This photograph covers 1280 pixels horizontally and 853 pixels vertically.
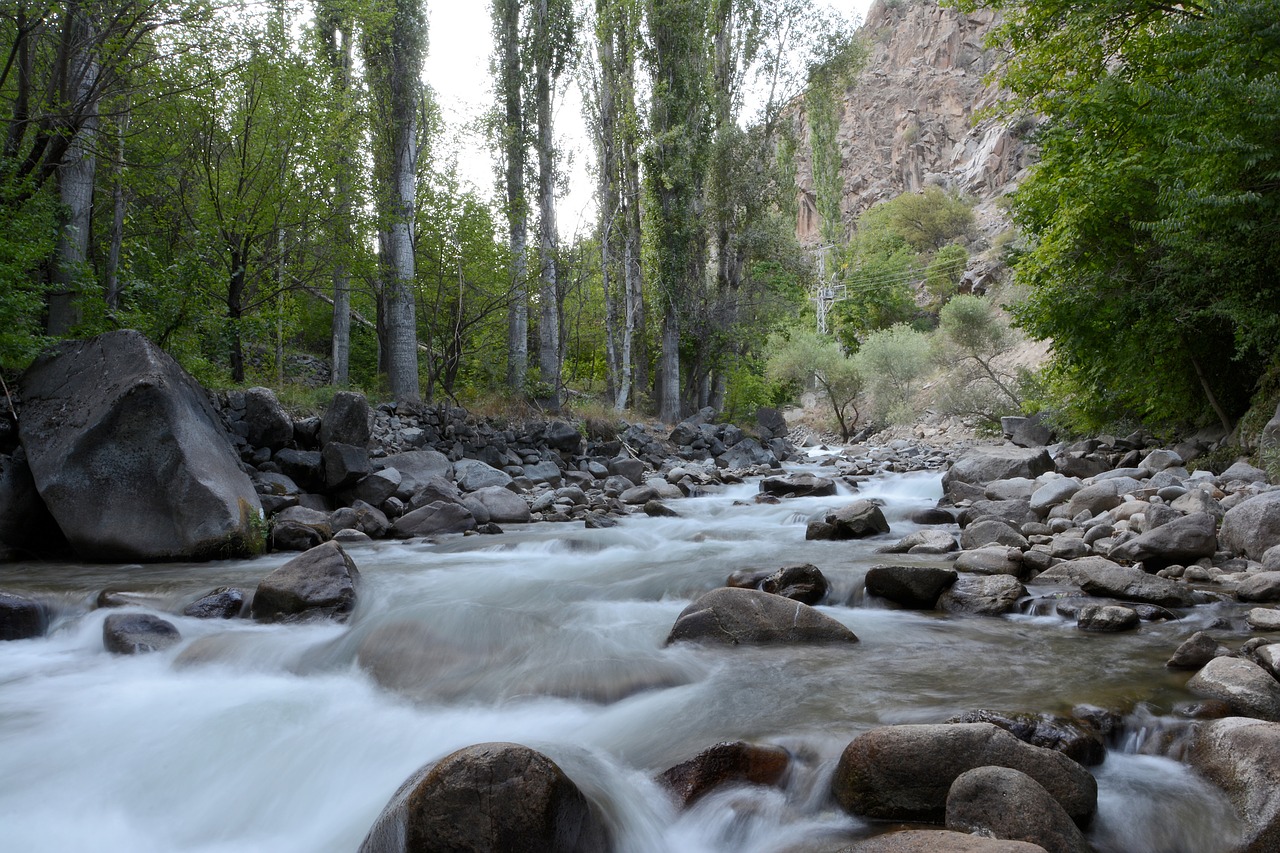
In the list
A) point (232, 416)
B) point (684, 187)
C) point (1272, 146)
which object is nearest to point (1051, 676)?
point (1272, 146)

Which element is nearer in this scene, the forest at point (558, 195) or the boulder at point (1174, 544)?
the boulder at point (1174, 544)

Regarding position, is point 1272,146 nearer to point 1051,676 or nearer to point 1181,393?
point 1181,393

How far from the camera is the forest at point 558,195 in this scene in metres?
8.02

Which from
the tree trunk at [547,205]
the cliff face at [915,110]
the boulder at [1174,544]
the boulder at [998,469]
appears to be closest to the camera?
the boulder at [1174,544]

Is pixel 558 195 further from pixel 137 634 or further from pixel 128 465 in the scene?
pixel 137 634

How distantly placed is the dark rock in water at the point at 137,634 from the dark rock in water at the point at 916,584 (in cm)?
496

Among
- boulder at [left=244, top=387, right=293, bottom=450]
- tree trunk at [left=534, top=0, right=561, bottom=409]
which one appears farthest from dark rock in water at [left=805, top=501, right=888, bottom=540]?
tree trunk at [left=534, top=0, right=561, bottom=409]

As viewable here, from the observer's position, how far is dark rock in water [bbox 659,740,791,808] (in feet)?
9.30

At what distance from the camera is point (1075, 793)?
2.54 meters

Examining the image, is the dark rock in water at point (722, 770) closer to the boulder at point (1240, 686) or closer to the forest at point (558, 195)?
the boulder at point (1240, 686)

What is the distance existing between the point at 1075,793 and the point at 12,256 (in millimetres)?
9589

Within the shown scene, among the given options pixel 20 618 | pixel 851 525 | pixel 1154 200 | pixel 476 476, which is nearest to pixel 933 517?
pixel 851 525

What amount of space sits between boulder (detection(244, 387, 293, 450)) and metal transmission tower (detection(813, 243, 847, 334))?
40218mm

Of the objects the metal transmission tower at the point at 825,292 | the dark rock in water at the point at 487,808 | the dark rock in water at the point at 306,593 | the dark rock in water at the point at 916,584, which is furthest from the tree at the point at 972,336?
the dark rock in water at the point at 487,808
